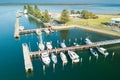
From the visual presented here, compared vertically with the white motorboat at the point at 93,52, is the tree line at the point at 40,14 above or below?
above

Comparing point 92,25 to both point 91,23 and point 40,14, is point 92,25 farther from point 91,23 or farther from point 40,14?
point 40,14

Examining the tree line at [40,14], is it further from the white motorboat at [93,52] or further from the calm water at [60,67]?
the white motorboat at [93,52]

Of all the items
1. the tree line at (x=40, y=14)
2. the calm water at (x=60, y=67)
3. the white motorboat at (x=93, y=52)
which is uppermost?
the tree line at (x=40, y=14)

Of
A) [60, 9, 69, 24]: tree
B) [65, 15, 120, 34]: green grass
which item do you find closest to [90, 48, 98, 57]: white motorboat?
[65, 15, 120, 34]: green grass

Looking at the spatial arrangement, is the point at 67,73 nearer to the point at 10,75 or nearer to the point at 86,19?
the point at 10,75

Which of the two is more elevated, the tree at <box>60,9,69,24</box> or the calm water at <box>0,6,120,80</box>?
the tree at <box>60,9,69,24</box>

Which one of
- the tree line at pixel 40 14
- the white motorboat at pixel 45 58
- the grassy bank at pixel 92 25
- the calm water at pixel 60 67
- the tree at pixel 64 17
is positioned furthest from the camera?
the tree line at pixel 40 14

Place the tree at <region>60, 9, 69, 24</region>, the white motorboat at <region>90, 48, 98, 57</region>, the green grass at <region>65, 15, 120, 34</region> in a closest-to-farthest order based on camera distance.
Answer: the white motorboat at <region>90, 48, 98, 57</region> → the green grass at <region>65, 15, 120, 34</region> → the tree at <region>60, 9, 69, 24</region>

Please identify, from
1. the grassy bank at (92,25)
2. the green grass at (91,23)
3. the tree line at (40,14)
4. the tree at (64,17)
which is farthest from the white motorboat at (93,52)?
the tree line at (40,14)

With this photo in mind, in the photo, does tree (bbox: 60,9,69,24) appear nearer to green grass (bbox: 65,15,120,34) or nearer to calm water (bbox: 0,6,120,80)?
green grass (bbox: 65,15,120,34)

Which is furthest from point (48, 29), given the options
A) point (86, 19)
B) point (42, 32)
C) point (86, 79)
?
point (86, 79)

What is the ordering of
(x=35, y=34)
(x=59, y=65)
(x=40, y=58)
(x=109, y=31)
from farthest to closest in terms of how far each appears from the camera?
(x=35, y=34) → (x=109, y=31) → (x=40, y=58) → (x=59, y=65)
